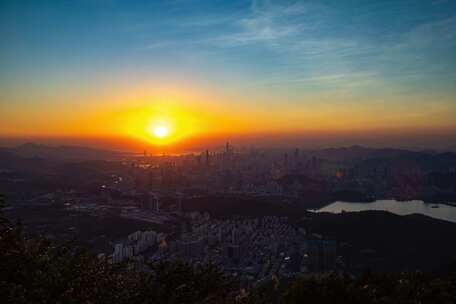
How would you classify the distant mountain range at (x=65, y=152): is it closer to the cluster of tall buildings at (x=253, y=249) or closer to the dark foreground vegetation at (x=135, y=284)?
the cluster of tall buildings at (x=253, y=249)

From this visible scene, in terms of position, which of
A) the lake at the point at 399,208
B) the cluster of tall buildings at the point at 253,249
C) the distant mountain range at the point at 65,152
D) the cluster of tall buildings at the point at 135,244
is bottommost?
the lake at the point at 399,208

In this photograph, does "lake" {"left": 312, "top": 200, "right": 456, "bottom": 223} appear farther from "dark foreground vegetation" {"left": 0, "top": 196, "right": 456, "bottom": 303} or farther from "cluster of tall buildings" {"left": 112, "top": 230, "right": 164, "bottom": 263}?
"dark foreground vegetation" {"left": 0, "top": 196, "right": 456, "bottom": 303}

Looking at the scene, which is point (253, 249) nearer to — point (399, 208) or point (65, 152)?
point (399, 208)

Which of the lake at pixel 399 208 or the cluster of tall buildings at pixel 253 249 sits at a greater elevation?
the cluster of tall buildings at pixel 253 249

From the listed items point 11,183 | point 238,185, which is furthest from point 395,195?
point 11,183

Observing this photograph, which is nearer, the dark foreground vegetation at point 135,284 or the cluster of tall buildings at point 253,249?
Result: the dark foreground vegetation at point 135,284

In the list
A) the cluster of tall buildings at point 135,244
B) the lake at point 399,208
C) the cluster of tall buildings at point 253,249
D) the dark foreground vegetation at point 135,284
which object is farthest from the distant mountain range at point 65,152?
the dark foreground vegetation at point 135,284
